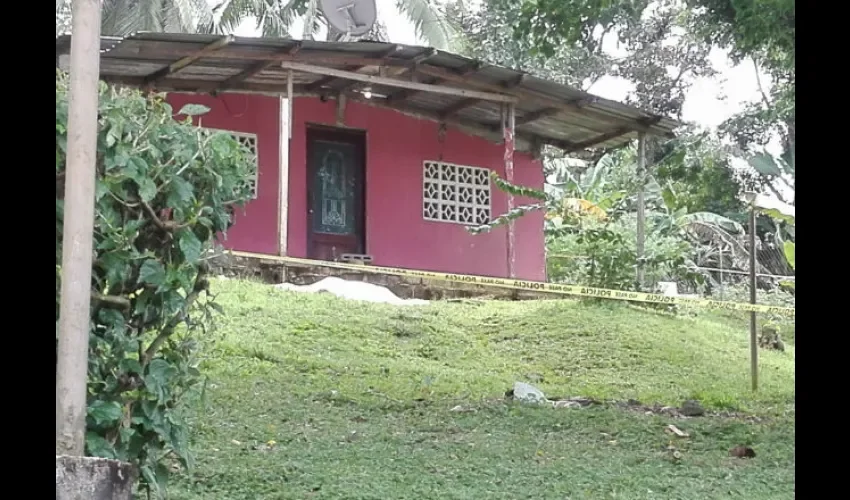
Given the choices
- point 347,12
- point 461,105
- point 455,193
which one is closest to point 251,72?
point 347,12

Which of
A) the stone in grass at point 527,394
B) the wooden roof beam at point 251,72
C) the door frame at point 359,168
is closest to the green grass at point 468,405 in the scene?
the stone in grass at point 527,394

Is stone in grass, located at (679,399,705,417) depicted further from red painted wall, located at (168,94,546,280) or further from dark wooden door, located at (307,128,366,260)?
dark wooden door, located at (307,128,366,260)

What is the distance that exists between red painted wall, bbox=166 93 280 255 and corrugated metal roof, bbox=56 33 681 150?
0.19 metres

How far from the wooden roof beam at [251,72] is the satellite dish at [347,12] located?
4.80 ft

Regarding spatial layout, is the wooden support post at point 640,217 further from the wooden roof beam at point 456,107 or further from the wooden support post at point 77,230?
the wooden support post at point 77,230

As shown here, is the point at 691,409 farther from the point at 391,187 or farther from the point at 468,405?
the point at 391,187

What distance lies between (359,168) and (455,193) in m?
1.36

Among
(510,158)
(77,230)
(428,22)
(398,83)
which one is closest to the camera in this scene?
(77,230)

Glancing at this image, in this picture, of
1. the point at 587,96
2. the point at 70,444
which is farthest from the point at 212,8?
the point at 70,444

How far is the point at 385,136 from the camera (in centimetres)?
1291
